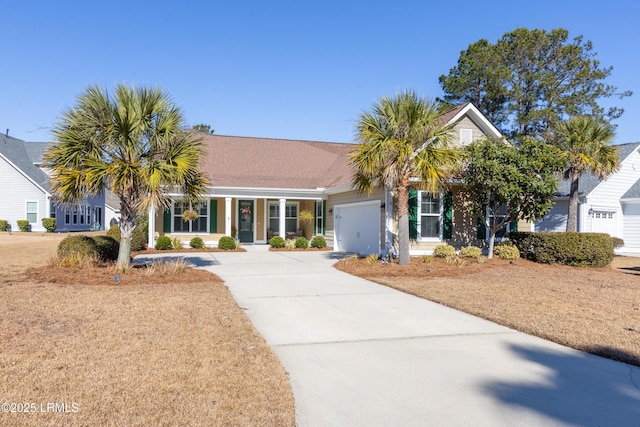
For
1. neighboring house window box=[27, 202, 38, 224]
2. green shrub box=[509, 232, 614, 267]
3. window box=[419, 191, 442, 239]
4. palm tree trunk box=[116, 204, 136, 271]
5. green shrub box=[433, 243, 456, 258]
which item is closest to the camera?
palm tree trunk box=[116, 204, 136, 271]

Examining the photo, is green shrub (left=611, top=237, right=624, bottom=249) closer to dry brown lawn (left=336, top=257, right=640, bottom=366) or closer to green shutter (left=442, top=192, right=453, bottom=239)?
dry brown lawn (left=336, top=257, right=640, bottom=366)

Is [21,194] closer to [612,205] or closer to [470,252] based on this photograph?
[470,252]

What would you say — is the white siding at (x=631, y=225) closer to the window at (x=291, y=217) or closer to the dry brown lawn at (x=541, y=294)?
the dry brown lawn at (x=541, y=294)

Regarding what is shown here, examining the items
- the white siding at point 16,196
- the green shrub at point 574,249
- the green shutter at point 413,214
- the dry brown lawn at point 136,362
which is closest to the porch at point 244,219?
the green shutter at point 413,214

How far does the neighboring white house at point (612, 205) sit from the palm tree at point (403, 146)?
37.2 ft

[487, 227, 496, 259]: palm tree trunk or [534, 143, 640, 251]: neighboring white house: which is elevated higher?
[534, 143, 640, 251]: neighboring white house

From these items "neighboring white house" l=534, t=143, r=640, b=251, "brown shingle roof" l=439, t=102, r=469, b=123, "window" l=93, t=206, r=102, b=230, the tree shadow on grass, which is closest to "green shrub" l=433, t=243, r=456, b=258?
"brown shingle roof" l=439, t=102, r=469, b=123

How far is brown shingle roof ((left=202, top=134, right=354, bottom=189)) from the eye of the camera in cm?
2205

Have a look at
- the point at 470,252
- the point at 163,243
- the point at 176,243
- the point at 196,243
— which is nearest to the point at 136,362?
the point at 470,252

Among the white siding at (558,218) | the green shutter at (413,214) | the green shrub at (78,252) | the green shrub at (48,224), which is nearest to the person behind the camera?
the green shrub at (78,252)

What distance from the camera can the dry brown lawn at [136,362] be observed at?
3.76m

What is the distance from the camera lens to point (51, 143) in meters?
11.1

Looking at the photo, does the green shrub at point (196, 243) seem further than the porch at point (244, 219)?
No

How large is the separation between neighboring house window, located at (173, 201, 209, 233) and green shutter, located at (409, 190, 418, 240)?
31.3 feet
